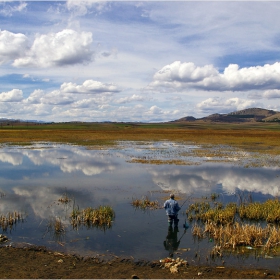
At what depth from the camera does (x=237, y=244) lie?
43.5 ft

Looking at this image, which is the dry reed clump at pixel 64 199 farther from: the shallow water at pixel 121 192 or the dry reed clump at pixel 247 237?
the dry reed clump at pixel 247 237

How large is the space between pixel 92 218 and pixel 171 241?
447 cm

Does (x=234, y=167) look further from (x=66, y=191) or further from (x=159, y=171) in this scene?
(x=66, y=191)

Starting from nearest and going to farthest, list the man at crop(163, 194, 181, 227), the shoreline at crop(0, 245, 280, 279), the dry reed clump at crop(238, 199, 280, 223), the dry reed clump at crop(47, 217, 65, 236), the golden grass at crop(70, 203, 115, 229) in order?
the shoreline at crop(0, 245, 280, 279) → the dry reed clump at crop(47, 217, 65, 236) → the man at crop(163, 194, 181, 227) → the golden grass at crop(70, 203, 115, 229) → the dry reed clump at crop(238, 199, 280, 223)

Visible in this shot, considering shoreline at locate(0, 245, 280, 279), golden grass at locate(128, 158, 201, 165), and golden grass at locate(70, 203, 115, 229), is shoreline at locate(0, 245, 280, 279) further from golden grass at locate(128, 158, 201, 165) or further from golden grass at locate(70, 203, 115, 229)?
golden grass at locate(128, 158, 201, 165)

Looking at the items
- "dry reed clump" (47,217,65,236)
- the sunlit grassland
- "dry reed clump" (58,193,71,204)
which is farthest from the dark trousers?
the sunlit grassland

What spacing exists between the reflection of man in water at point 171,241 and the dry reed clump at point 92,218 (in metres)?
3.08

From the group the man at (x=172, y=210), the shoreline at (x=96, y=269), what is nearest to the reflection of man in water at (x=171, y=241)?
the man at (x=172, y=210)

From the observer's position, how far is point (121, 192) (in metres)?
23.3

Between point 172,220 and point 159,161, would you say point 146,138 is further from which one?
point 172,220

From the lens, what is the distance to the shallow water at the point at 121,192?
43.8 feet

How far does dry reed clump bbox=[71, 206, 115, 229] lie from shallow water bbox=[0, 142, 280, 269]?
38 cm

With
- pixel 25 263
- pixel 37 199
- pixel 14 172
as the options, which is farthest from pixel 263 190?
pixel 14 172

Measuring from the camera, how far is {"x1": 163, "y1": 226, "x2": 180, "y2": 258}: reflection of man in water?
1334cm
